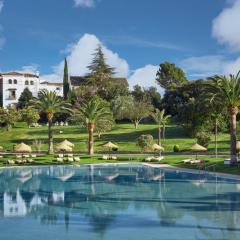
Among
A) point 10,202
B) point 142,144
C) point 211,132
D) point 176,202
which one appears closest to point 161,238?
point 176,202

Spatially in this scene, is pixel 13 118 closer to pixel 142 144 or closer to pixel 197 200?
pixel 142 144

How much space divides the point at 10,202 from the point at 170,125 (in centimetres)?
6209

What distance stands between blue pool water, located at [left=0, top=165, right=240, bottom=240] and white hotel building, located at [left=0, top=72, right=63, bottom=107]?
76143 millimetres

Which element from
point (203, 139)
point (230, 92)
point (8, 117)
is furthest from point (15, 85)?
point (230, 92)

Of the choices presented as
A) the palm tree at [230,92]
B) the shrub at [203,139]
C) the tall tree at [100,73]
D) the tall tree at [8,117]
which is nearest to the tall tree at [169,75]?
the tall tree at [100,73]

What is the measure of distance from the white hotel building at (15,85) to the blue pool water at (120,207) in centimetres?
7614

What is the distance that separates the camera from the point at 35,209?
69.9ft

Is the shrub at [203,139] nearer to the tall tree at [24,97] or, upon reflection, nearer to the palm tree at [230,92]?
the palm tree at [230,92]

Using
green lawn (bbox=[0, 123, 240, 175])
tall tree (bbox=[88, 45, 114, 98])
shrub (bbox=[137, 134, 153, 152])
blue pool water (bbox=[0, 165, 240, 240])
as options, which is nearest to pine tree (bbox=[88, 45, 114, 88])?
tall tree (bbox=[88, 45, 114, 98])

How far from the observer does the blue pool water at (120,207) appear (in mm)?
15852

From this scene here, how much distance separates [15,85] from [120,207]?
95.5 m

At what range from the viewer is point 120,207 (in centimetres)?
2127

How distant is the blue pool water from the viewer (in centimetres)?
1585

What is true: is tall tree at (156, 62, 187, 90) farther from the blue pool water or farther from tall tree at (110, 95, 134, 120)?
the blue pool water
